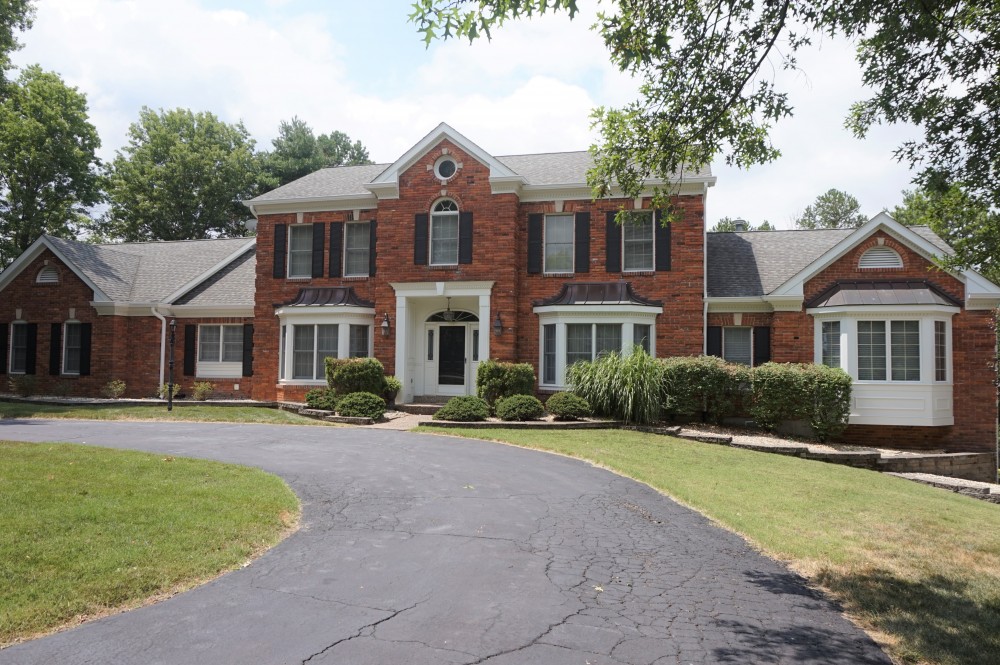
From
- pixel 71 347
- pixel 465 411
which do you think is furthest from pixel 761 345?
pixel 71 347

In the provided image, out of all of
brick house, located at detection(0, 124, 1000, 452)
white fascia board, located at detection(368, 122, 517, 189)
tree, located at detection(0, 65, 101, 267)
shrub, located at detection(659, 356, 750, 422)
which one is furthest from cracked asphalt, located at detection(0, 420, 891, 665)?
tree, located at detection(0, 65, 101, 267)

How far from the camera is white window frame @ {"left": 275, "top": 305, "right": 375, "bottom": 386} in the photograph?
2053 cm

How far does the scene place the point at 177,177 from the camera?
1583 inches

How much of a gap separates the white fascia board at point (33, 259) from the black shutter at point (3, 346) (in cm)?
140

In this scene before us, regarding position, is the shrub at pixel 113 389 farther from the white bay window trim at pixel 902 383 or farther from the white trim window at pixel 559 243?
the white bay window trim at pixel 902 383

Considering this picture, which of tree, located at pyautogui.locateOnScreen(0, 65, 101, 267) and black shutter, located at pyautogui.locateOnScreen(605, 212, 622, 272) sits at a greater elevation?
tree, located at pyautogui.locateOnScreen(0, 65, 101, 267)

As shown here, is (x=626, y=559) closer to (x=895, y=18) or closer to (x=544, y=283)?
(x=895, y=18)

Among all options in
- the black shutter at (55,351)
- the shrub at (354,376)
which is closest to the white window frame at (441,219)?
the shrub at (354,376)

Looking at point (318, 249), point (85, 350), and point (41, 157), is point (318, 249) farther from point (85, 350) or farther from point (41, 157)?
point (41, 157)

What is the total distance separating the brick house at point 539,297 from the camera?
1739 cm

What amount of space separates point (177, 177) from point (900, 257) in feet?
127

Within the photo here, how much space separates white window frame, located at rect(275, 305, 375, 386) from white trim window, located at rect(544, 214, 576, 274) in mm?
5830

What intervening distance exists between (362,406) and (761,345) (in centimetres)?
1149

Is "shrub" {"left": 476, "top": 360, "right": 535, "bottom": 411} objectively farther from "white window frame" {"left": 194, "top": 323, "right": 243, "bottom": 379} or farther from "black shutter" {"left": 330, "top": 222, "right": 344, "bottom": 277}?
"white window frame" {"left": 194, "top": 323, "right": 243, "bottom": 379}
